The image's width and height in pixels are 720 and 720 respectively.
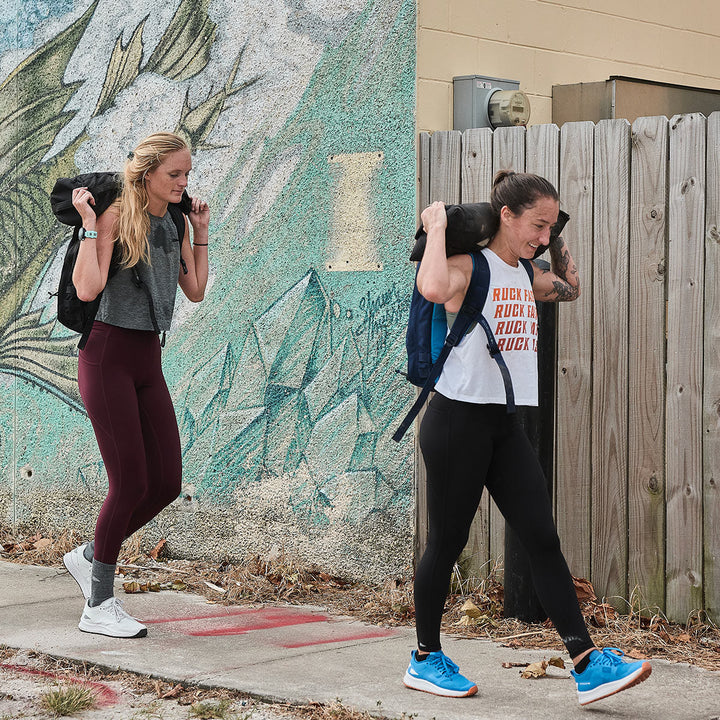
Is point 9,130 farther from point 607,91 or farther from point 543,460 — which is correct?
point 543,460

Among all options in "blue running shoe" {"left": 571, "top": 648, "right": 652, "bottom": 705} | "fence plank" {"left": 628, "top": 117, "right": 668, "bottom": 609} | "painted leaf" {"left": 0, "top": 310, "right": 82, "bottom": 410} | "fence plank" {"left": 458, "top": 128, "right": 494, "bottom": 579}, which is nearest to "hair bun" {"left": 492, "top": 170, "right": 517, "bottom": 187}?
"fence plank" {"left": 628, "top": 117, "right": 668, "bottom": 609}

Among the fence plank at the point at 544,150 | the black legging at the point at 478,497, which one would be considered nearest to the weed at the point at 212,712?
the black legging at the point at 478,497

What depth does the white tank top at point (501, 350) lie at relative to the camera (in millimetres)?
4395

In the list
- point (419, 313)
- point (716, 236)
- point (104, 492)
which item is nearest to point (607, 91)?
point (716, 236)

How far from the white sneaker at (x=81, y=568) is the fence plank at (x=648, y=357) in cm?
247

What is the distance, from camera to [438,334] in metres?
4.52

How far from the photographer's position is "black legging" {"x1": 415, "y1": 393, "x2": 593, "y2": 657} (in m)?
4.36

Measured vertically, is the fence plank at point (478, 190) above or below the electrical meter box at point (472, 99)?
below

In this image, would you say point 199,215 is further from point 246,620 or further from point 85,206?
point 246,620

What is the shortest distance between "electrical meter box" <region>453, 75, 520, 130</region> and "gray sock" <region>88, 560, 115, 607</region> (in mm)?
2731

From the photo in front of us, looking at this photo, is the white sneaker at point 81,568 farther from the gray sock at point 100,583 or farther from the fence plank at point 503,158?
the fence plank at point 503,158

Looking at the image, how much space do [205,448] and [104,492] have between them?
0.86 m

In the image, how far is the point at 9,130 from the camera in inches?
305

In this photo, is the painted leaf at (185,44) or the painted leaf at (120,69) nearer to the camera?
the painted leaf at (185,44)
